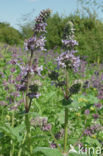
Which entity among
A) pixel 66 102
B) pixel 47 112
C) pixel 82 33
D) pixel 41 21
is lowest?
pixel 47 112

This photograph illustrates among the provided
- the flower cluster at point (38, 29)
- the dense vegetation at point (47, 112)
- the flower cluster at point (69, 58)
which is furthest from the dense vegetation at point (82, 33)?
the flower cluster at point (38, 29)

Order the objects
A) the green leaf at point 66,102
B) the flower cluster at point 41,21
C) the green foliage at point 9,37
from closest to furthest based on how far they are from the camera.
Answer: the flower cluster at point 41,21 < the green leaf at point 66,102 < the green foliage at point 9,37

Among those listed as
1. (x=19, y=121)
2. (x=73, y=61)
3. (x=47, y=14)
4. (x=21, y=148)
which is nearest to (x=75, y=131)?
(x=19, y=121)

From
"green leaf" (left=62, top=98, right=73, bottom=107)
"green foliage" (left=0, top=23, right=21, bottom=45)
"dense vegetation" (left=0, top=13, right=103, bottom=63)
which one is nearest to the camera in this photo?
"green leaf" (left=62, top=98, right=73, bottom=107)

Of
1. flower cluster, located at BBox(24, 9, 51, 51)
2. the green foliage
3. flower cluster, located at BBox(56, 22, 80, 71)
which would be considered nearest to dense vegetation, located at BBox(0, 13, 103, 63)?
the green foliage

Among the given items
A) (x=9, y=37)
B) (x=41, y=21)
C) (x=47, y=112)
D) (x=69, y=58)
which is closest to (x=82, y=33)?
(x=9, y=37)

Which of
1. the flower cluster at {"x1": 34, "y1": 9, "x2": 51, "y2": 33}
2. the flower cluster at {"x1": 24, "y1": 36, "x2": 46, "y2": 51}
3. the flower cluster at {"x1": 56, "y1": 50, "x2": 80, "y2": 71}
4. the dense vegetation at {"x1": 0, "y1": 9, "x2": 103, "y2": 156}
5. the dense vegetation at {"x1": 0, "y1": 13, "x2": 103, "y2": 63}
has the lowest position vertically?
the dense vegetation at {"x1": 0, "y1": 9, "x2": 103, "y2": 156}

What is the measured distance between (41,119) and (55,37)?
43.6ft

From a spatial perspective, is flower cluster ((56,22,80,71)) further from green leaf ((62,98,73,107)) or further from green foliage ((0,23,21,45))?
green foliage ((0,23,21,45))

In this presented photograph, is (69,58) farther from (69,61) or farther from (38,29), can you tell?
(38,29)

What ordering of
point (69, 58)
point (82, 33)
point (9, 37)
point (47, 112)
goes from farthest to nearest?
point (9, 37)
point (82, 33)
point (47, 112)
point (69, 58)

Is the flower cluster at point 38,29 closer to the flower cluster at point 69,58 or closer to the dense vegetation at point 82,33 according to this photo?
the flower cluster at point 69,58

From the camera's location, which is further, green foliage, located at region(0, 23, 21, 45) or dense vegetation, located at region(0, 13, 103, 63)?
green foliage, located at region(0, 23, 21, 45)

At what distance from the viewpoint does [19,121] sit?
344 cm
